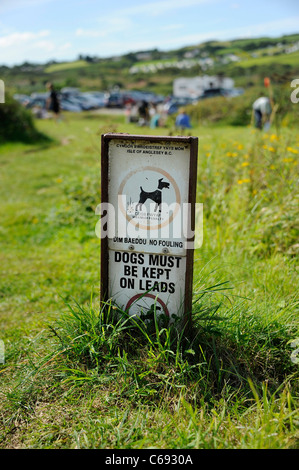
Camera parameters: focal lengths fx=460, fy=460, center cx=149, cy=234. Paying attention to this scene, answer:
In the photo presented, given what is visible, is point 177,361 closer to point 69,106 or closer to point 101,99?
point 69,106

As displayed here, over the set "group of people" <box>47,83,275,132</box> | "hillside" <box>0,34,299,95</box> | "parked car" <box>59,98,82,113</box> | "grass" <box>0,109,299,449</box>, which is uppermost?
"hillside" <box>0,34,299,95</box>

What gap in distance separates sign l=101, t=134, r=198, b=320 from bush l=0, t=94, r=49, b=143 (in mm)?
13171

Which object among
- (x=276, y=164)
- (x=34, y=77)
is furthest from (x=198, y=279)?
(x=34, y=77)

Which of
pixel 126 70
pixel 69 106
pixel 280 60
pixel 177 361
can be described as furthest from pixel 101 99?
pixel 126 70

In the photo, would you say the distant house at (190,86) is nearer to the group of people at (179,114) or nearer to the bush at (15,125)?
the group of people at (179,114)

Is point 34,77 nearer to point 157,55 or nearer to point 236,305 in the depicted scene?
point 157,55

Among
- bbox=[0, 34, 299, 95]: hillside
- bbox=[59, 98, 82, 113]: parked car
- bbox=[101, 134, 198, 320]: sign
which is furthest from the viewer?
bbox=[0, 34, 299, 95]: hillside

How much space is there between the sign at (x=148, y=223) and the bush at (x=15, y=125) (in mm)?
13171

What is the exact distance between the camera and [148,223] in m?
2.82

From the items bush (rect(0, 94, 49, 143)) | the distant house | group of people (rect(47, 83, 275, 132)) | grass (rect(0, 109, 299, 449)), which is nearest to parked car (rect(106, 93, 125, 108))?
the distant house

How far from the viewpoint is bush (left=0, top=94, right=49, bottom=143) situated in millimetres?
15352

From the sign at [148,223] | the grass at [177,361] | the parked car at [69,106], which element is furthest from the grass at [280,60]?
the sign at [148,223]

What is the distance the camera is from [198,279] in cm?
329

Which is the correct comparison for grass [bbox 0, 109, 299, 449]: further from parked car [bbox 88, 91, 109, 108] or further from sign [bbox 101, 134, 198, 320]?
parked car [bbox 88, 91, 109, 108]
